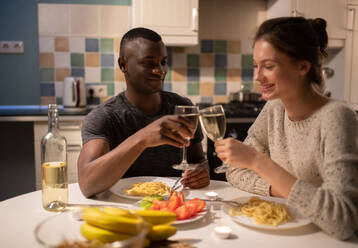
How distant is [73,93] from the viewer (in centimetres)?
308

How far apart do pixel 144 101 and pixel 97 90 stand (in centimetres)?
182

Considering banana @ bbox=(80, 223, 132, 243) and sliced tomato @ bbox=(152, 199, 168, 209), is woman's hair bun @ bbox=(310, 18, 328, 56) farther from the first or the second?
banana @ bbox=(80, 223, 132, 243)

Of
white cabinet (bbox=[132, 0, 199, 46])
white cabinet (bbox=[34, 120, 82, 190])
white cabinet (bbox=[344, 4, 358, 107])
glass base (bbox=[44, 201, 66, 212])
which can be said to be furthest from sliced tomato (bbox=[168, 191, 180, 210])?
white cabinet (bbox=[344, 4, 358, 107])

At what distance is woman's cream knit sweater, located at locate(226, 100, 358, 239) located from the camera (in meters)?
0.94

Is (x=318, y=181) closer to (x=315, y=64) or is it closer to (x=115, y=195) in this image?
(x=315, y=64)

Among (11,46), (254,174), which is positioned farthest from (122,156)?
(11,46)

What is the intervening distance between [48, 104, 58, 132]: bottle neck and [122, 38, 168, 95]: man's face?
587 mm

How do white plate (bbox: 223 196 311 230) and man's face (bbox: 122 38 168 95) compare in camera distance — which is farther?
man's face (bbox: 122 38 168 95)

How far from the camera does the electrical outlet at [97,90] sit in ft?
11.2

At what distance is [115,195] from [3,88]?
2.52 metres

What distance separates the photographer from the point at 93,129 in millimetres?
1488

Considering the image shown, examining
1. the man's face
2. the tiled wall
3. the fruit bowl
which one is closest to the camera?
the fruit bowl

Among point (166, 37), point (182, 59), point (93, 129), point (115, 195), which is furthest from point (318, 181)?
point (182, 59)

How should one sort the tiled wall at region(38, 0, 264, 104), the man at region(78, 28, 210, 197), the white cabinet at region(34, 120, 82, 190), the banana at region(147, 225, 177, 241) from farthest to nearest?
the tiled wall at region(38, 0, 264, 104) < the white cabinet at region(34, 120, 82, 190) < the man at region(78, 28, 210, 197) < the banana at region(147, 225, 177, 241)
